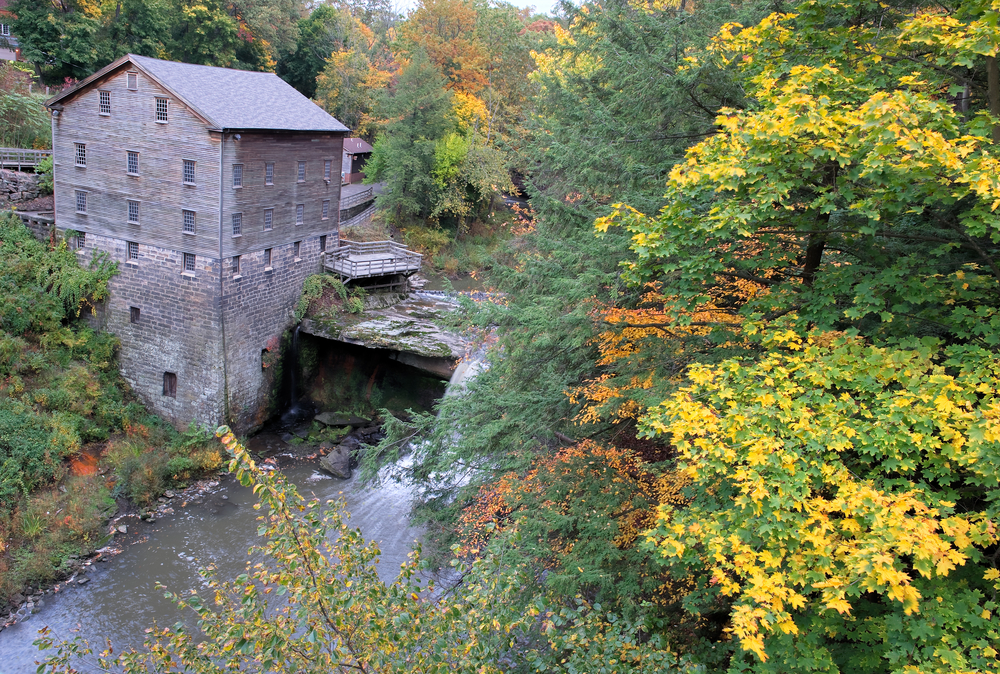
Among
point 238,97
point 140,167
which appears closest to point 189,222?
point 140,167

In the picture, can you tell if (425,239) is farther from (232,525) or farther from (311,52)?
(232,525)

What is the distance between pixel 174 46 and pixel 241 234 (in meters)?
21.9

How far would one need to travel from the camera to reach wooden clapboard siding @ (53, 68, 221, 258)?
22891mm

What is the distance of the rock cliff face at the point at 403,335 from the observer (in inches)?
1002

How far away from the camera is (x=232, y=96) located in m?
24.7

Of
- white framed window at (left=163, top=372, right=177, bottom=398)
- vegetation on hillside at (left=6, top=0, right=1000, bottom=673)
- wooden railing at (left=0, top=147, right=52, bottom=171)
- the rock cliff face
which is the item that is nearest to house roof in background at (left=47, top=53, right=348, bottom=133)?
wooden railing at (left=0, top=147, right=52, bottom=171)

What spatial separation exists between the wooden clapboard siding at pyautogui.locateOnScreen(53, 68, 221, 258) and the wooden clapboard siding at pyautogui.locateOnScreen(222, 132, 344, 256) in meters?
0.74

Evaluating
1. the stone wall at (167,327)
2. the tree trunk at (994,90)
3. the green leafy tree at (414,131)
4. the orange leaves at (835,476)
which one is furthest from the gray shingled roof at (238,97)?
the tree trunk at (994,90)

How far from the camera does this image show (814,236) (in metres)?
9.10

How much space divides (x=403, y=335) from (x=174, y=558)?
10.9 metres

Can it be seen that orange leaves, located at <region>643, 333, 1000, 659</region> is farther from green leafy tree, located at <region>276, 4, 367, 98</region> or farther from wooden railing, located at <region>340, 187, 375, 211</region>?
green leafy tree, located at <region>276, 4, 367, 98</region>

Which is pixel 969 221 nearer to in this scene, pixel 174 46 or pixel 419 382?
pixel 419 382

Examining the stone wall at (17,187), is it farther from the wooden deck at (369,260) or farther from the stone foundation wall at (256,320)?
the wooden deck at (369,260)

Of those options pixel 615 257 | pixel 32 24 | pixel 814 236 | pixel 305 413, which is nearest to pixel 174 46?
pixel 32 24
